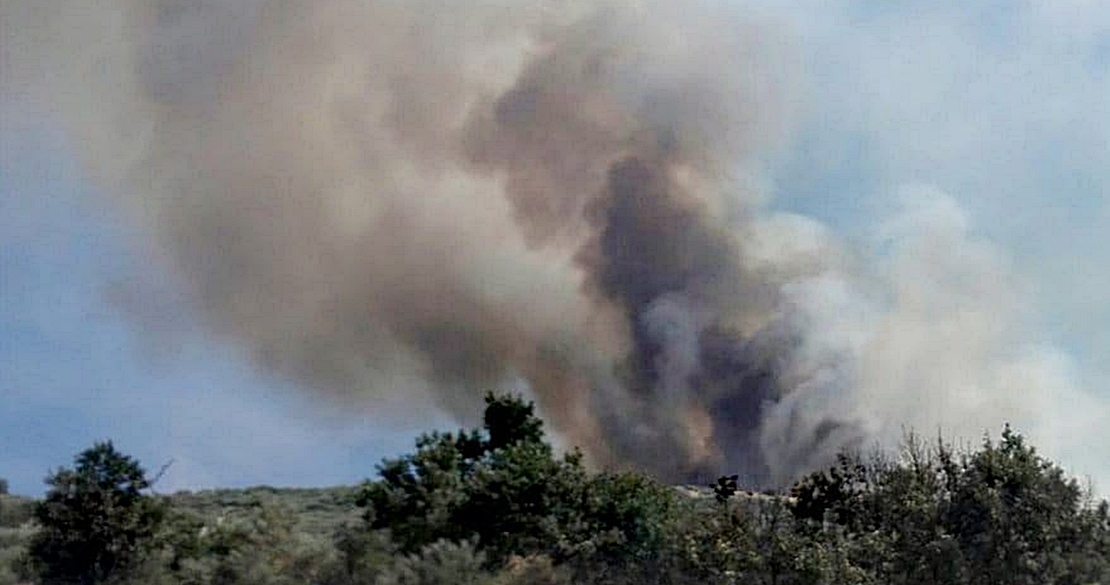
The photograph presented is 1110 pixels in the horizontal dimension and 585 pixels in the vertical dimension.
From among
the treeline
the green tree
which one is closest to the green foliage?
the treeline

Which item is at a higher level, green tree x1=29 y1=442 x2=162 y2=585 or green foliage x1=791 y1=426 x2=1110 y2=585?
green foliage x1=791 y1=426 x2=1110 y2=585

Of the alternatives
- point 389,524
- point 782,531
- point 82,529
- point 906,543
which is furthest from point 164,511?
point 906,543

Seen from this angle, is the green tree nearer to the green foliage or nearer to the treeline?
the treeline

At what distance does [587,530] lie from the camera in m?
35.9

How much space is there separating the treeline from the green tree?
0.11 feet

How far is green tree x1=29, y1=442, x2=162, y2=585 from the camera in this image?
3378 centimetres

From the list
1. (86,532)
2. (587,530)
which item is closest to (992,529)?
(587,530)

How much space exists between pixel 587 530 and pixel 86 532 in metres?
12.5

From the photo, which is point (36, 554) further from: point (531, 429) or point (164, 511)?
point (531, 429)

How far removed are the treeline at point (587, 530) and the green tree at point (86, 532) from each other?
35mm

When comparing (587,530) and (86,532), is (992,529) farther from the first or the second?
(86,532)

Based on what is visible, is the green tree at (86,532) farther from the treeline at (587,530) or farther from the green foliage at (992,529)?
the green foliage at (992,529)

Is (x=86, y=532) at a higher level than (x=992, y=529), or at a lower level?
lower

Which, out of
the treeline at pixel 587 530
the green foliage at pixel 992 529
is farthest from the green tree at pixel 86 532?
the green foliage at pixel 992 529
